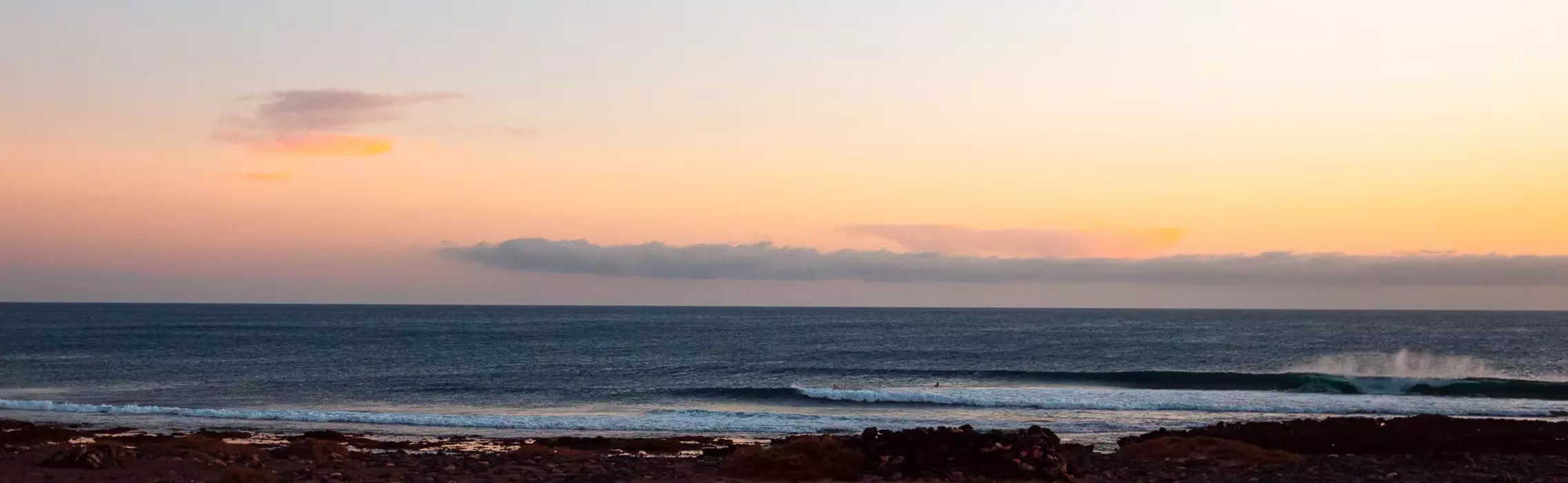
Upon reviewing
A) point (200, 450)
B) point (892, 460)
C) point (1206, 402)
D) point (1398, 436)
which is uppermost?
point (892, 460)

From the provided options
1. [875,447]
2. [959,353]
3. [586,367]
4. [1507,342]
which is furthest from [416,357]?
[1507,342]

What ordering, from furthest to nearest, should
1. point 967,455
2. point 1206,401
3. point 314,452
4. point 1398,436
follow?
point 1206,401
point 1398,436
point 314,452
point 967,455

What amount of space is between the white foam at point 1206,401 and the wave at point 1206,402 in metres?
0.02

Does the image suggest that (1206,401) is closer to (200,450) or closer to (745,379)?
(745,379)

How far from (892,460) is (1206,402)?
79.9 ft

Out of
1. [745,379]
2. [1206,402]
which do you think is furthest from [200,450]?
[745,379]

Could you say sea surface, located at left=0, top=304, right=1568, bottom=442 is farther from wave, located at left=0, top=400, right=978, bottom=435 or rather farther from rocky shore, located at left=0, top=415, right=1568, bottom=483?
rocky shore, located at left=0, top=415, right=1568, bottom=483

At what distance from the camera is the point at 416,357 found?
65.2 metres

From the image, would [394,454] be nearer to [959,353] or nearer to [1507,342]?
[959,353]

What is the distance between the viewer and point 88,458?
56.0 feet

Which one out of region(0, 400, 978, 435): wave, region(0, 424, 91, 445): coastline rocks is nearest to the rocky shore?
region(0, 424, 91, 445): coastline rocks

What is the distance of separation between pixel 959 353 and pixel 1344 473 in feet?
186

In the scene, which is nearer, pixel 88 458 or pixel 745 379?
pixel 88 458

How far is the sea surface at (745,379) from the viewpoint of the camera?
3262cm
